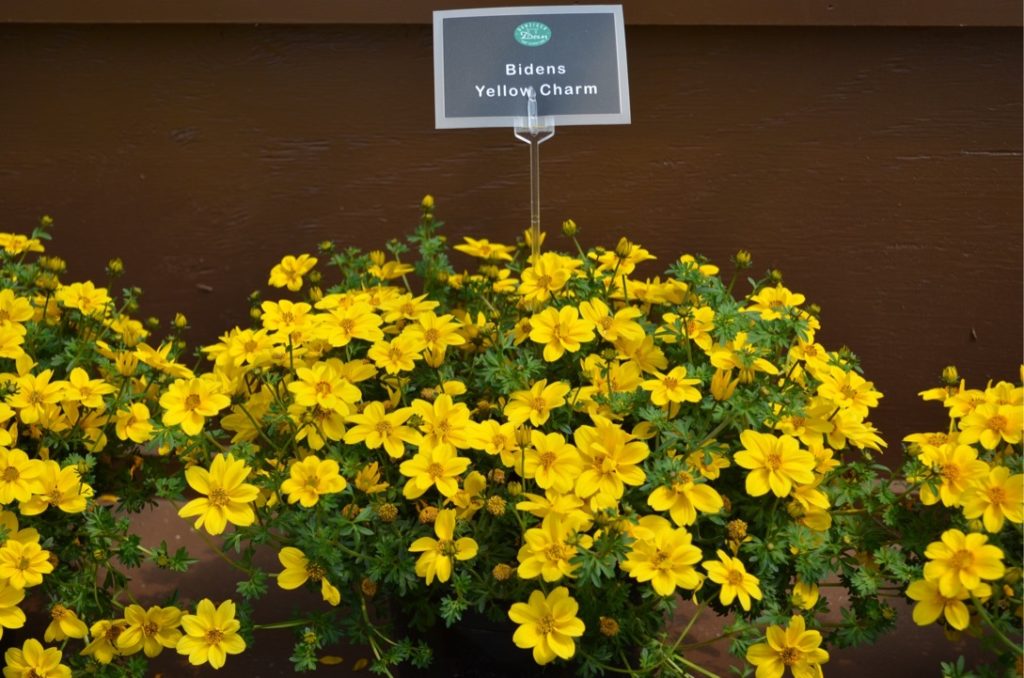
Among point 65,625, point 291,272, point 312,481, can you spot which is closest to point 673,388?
point 312,481

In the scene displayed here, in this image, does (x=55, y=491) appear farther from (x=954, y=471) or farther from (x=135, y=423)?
(x=954, y=471)

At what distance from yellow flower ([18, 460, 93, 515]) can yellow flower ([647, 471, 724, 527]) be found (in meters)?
0.81

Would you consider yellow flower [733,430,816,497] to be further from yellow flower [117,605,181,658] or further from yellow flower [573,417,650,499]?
yellow flower [117,605,181,658]

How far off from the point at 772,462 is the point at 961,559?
0.26 metres

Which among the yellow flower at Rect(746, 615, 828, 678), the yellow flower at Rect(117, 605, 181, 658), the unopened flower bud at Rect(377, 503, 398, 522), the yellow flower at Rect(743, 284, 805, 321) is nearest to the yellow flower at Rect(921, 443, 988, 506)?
the yellow flower at Rect(746, 615, 828, 678)

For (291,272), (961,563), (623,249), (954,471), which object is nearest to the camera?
(961,563)

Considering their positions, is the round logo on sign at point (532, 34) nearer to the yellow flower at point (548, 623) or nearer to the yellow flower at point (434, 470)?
the yellow flower at point (434, 470)

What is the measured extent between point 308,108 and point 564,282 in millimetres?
930

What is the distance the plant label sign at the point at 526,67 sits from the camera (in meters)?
2.00

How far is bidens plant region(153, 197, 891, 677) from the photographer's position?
1526mm

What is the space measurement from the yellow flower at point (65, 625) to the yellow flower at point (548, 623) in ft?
2.12

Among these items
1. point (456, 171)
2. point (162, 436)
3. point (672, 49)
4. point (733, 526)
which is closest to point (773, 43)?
point (672, 49)

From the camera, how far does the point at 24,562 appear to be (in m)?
1.60

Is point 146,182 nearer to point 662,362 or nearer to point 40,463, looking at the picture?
point 40,463
